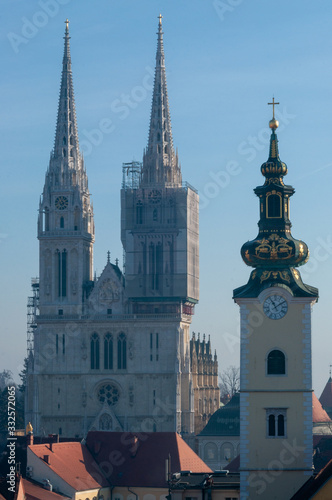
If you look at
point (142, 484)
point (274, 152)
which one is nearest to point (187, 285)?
point (142, 484)

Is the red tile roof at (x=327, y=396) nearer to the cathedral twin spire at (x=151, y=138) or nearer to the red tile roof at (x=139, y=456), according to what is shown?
the cathedral twin spire at (x=151, y=138)

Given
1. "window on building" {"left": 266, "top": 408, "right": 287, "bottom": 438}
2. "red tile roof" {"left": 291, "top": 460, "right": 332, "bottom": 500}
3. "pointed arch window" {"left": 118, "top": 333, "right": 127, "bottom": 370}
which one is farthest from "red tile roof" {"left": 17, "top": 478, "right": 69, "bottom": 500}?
"pointed arch window" {"left": 118, "top": 333, "right": 127, "bottom": 370}

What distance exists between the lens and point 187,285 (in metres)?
113

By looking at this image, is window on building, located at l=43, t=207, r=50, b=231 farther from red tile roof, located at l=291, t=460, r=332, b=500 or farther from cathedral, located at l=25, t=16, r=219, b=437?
red tile roof, located at l=291, t=460, r=332, b=500

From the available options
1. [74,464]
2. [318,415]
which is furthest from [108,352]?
[74,464]

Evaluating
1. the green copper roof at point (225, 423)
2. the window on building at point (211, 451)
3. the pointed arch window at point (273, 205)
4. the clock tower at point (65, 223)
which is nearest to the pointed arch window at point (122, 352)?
the clock tower at point (65, 223)

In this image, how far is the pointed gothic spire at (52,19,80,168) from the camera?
383 ft

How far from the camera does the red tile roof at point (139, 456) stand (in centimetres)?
7806

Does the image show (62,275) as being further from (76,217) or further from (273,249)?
(273,249)

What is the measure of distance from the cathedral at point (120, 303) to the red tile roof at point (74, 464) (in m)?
30.2

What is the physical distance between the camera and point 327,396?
139 metres

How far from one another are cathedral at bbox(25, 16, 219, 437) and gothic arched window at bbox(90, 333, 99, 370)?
79 millimetres

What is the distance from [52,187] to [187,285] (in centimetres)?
1376

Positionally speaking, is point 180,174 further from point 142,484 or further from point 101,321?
point 142,484
